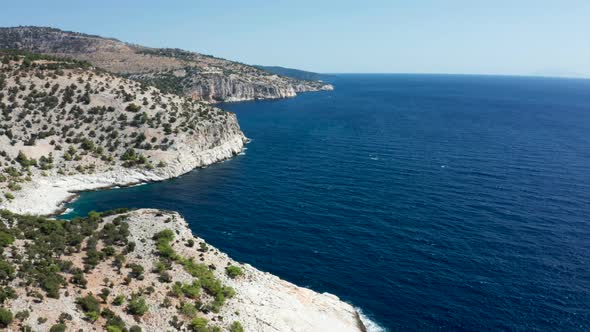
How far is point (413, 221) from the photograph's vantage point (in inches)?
2793

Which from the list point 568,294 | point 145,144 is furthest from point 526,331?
point 145,144

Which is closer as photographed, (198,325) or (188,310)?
(198,325)

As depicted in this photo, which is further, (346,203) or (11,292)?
(346,203)

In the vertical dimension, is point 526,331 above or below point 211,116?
below

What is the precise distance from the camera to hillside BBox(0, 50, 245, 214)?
85.9 metres

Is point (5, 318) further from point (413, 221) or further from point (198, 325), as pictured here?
point (413, 221)

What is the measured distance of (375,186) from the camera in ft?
293

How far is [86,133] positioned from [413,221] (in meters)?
80.3

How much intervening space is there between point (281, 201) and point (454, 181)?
38.6m

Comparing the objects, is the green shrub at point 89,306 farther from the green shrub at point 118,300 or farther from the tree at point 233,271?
the tree at point 233,271

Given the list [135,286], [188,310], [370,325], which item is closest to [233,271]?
[188,310]

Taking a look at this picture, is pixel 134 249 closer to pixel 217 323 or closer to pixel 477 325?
pixel 217 323

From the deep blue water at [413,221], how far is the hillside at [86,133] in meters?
6.77

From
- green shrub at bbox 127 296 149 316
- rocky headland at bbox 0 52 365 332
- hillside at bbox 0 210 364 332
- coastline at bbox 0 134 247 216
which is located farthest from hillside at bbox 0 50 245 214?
green shrub at bbox 127 296 149 316
